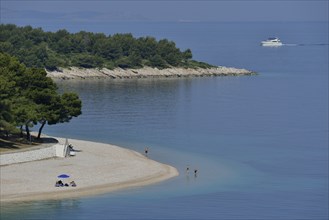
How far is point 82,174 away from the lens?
221 ft

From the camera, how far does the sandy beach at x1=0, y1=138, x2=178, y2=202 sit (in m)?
61.8

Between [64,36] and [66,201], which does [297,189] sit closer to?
[66,201]

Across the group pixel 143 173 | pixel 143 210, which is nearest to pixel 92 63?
pixel 143 173

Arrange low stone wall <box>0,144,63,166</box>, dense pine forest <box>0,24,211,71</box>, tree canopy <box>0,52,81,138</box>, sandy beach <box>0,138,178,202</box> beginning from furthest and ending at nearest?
dense pine forest <box>0,24,211,71</box>
tree canopy <box>0,52,81,138</box>
low stone wall <box>0,144,63,166</box>
sandy beach <box>0,138,178,202</box>

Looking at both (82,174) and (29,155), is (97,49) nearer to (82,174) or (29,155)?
(29,155)

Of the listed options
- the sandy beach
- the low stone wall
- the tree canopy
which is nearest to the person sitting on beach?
the sandy beach

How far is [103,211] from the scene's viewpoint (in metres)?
58.4

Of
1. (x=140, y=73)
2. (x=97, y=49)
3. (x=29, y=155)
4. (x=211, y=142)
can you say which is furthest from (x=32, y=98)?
(x=97, y=49)

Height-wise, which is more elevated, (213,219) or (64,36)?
(64,36)

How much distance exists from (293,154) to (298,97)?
58.9 m

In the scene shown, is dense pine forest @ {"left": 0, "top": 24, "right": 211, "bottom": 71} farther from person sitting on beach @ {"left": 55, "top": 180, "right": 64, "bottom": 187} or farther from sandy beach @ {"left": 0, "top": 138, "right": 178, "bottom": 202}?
person sitting on beach @ {"left": 55, "top": 180, "right": 64, "bottom": 187}

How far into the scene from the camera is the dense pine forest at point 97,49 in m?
166

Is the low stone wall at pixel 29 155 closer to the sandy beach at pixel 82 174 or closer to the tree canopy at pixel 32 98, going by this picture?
the sandy beach at pixel 82 174

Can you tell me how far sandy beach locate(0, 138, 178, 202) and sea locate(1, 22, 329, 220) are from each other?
127 centimetres
